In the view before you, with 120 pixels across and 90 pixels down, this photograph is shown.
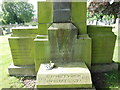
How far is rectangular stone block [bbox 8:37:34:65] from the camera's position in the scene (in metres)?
3.67

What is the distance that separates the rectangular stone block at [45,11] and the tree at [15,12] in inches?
1453

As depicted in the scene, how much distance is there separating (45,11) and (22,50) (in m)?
1.45

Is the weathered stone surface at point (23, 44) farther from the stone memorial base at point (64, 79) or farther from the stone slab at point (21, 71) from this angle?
the stone memorial base at point (64, 79)

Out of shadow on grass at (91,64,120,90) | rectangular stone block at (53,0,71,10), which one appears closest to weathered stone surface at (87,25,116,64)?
shadow on grass at (91,64,120,90)

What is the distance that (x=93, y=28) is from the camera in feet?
12.3

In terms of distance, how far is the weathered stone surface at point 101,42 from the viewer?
3748 millimetres

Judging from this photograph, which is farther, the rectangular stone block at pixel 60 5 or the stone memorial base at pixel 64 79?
the rectangular stone block at pixel 60 5

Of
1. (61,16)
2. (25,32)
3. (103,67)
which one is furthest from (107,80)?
(25,32)

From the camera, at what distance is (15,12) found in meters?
38.0

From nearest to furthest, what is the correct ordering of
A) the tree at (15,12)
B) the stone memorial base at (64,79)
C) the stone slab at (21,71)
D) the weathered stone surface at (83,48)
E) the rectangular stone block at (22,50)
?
the stone memorial base at (64,79) < the weathered stone surface at (83,48) < the rectangular stone block at (22,50) < the stone slab at (21,71) < the tree at (15,12)

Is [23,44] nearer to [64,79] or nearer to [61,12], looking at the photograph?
[61,12]

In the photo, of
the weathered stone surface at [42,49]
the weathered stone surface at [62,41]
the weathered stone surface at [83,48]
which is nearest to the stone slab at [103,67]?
the weathered stone surface at [83,48]

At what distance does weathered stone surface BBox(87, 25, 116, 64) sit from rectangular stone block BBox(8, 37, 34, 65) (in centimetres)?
197

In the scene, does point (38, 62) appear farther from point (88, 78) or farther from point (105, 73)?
point (105, 73)
